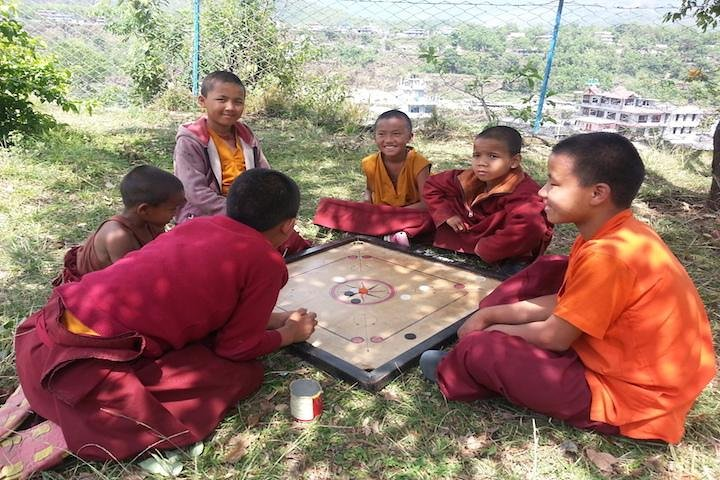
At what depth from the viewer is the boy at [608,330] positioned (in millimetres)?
1777

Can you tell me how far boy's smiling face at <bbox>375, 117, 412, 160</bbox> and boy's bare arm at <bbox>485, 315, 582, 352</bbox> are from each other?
2.30 m

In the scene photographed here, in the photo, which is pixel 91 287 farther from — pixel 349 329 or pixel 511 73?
pixel 511 73

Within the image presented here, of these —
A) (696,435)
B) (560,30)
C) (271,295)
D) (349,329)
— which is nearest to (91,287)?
(271,295)

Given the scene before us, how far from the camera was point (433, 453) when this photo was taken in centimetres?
194

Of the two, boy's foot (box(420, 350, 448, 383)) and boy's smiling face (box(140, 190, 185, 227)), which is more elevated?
boy's smiling face (box(140, 190, 185, 227))

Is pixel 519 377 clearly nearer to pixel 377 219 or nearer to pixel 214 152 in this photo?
pixel 377 219

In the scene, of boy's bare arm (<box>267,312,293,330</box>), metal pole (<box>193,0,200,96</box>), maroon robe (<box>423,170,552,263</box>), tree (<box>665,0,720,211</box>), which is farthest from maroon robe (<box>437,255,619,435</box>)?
metal pole (<box>193,0,200,96</box>)

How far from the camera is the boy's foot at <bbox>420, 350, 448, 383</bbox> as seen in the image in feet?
7.58

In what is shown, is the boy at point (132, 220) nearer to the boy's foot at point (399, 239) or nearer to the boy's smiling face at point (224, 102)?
the boy's smiling face at point (224, 102)

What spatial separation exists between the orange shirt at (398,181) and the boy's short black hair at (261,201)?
2.21m

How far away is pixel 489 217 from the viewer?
357 centimetres

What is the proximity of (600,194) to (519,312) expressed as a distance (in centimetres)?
65

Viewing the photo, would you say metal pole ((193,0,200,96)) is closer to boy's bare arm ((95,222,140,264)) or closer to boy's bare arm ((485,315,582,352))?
boy's bare arm ((95,222,140,264))

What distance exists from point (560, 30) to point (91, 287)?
7623 millimetres
